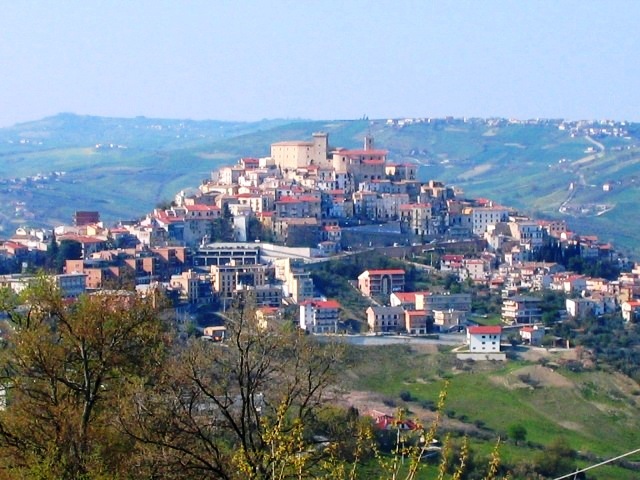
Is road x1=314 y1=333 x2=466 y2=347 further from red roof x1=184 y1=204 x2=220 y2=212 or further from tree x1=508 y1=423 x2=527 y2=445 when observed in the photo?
red roof x1=184 y1=204 x2=220 y2=212

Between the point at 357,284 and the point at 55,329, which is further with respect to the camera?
the point at 357,284

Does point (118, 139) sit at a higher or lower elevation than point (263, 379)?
lower

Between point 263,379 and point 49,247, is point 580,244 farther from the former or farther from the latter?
point 263,379

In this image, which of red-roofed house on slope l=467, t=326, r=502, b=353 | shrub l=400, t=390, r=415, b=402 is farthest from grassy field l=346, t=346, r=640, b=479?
red-roofed house on slope l=467, t=326, r=502, b=353

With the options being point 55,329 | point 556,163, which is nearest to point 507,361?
point 55,329

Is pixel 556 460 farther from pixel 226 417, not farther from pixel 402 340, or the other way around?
pixel 226 417

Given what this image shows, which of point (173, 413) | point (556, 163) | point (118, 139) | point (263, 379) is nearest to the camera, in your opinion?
point (173, 413)

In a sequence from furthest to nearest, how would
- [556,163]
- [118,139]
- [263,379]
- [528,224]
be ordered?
[118,139] < [556,163] < [528,224] < [263,379]
